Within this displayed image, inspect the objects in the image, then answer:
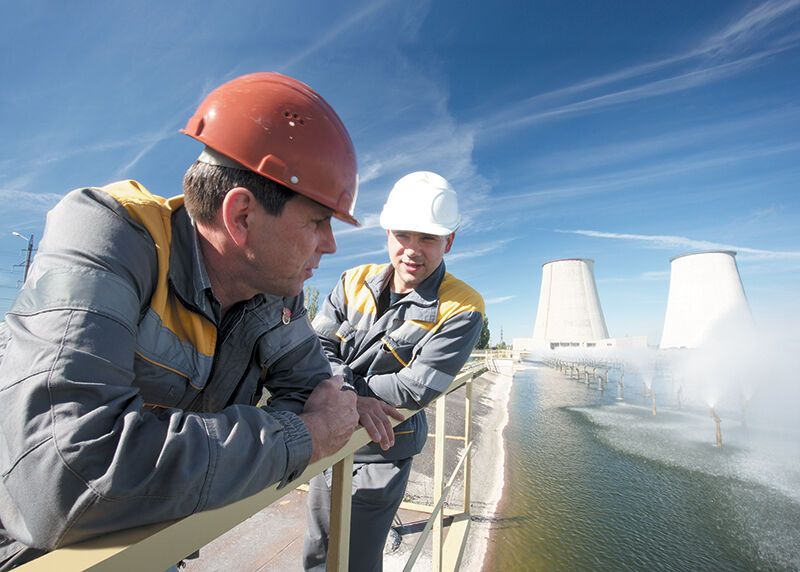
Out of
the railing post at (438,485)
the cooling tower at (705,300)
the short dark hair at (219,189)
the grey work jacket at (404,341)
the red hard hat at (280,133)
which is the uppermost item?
the cooling tower at (705,300)

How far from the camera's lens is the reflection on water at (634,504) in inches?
299

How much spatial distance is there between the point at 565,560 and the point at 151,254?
8709mm

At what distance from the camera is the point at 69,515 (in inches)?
22.4

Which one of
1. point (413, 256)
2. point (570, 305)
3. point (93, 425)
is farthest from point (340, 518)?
point (570, 305)

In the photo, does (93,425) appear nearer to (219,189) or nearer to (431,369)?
(219,189)

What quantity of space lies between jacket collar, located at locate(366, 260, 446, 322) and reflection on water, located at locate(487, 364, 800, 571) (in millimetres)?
5605

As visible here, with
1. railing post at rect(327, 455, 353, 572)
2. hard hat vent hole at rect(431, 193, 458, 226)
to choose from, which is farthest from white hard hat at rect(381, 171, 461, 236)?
railing post at rect(327, 455, 353, 572)

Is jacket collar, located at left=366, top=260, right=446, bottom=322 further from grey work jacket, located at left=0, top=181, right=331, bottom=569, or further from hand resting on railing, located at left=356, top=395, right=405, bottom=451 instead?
grey work jacket, located at left=0, top=181, right=331, bottom=569

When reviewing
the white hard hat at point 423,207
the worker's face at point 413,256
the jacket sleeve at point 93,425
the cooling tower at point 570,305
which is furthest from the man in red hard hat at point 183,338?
the cooling tower at point 570,305

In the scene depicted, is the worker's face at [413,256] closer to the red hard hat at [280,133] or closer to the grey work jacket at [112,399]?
the red hard hat at [280,133]

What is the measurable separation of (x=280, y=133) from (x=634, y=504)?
1269 cm

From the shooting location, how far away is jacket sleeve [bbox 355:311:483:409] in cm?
173

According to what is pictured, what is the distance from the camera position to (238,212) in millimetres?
988

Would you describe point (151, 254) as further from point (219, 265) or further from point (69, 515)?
point (69, 515)
